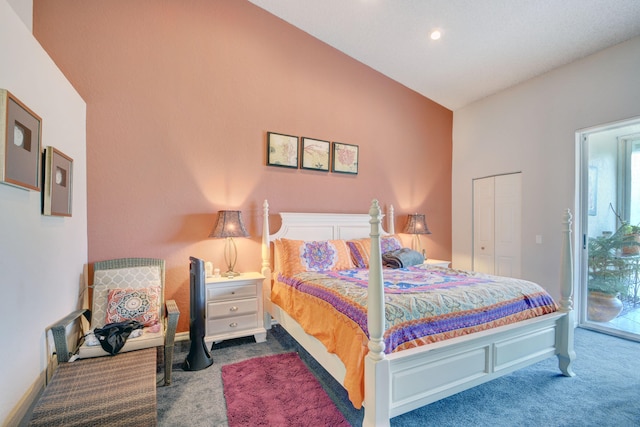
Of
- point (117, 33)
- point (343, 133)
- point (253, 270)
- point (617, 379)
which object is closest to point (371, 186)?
point (343, 133)

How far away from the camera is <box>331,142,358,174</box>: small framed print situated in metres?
3.95

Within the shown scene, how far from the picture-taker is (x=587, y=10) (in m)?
2.74

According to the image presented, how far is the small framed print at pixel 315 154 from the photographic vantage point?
3.73 metres

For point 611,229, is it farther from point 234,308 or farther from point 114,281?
point 114,281

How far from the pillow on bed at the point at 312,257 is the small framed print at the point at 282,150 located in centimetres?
98

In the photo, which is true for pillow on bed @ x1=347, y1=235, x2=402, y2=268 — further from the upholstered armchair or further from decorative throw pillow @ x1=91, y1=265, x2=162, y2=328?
decorative throw pillow @ x1=91, y1=265, x2=162, y2=328

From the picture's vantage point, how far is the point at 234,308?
2.92 metres

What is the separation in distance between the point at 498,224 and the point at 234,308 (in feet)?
12.5

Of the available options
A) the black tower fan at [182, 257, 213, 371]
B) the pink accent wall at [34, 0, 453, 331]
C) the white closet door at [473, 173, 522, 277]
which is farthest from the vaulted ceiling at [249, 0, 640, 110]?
the black tower fan at [182, 257, 213, 371]

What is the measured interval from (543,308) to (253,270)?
2.78 meters

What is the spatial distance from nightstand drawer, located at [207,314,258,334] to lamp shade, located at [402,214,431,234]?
247 cm

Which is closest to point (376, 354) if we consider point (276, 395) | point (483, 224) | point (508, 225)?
point (276, 395)

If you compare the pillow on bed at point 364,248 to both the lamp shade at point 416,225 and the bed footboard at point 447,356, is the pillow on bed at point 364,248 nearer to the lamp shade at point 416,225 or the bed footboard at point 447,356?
the lamp shade at point 416,225

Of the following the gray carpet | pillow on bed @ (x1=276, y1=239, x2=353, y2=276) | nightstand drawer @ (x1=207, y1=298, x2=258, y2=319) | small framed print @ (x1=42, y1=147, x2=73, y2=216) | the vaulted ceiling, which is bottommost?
the gray carpet
